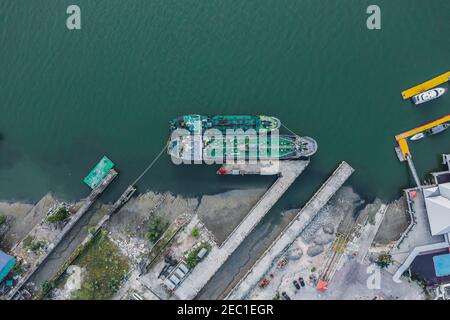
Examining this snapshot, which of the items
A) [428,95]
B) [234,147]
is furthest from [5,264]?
[428,95]

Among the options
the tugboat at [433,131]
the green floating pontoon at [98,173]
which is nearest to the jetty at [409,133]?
the tugboat at [433,131]

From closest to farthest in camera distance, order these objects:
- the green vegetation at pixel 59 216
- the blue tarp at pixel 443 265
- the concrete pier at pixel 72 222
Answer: the blue tarp at pixel 443 265
the green vegetation at pixel 59 216
the concrete pier at pixel 72 222

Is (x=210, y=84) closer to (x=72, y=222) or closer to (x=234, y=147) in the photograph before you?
(x=234, y=147)

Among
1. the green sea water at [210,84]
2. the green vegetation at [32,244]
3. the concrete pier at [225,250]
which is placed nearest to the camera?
the concrete pier at [225,250]

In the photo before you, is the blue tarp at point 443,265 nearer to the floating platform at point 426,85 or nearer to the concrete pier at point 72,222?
the floating platform at point 426,85

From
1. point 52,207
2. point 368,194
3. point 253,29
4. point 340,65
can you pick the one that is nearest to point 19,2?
point 52,207

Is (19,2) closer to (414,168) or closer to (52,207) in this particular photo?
(52,207)
